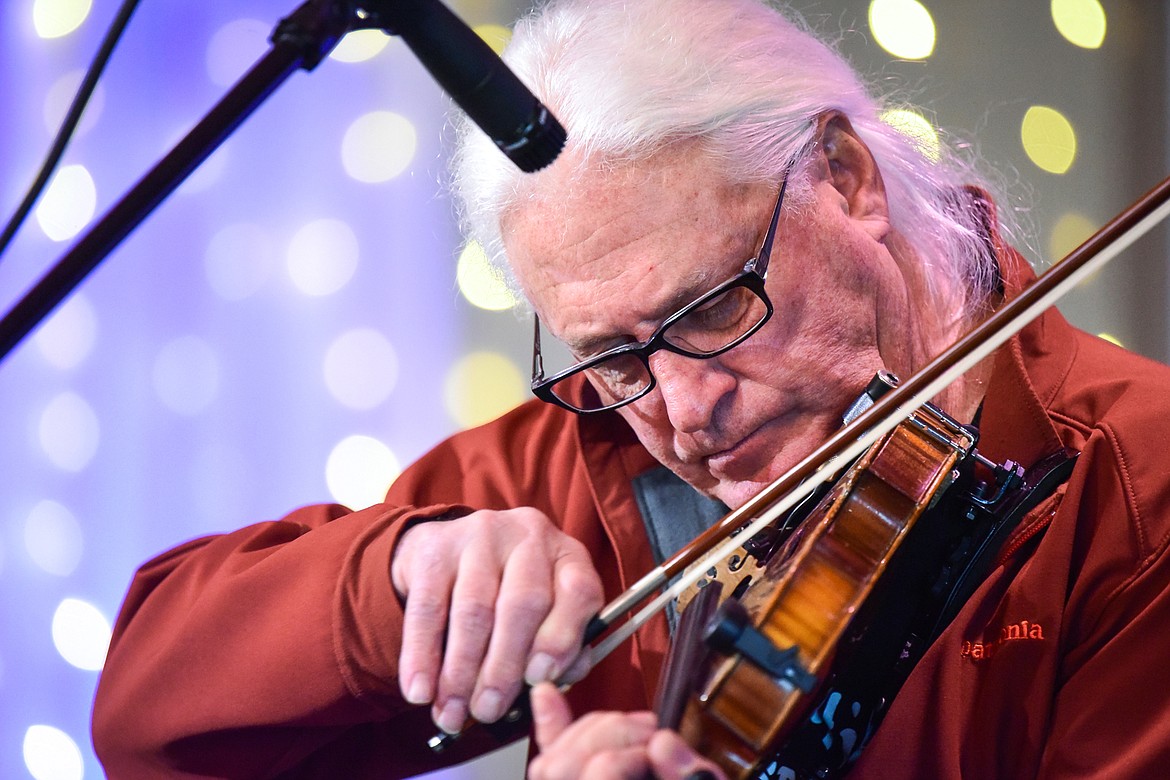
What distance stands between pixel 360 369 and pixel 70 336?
0.54 m

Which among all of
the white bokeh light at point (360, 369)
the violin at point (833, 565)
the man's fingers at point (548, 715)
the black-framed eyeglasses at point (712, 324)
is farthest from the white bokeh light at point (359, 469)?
the man's fingers at point (548, 715)

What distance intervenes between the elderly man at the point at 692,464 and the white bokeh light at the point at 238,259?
0.76 metres

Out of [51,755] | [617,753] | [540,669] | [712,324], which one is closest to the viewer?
[617,753]

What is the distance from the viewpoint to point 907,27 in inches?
74.1

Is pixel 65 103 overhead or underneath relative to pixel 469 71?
overhead

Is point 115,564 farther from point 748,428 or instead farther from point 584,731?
point 584,731

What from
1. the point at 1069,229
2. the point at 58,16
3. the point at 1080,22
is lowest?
the point at 1069,229

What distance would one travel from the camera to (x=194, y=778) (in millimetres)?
1001

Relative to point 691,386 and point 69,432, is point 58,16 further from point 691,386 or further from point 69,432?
point 691,386

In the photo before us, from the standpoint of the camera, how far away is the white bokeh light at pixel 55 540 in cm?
189

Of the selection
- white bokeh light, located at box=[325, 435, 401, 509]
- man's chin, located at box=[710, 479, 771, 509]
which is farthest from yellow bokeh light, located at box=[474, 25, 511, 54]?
man's chin, located at box=[710, 479, 771, 509]

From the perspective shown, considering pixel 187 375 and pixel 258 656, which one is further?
pixel 187 375

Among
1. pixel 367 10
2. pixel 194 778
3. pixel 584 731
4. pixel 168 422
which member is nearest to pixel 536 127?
pixel 367 10

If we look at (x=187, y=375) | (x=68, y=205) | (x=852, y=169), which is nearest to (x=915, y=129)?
(x=852, y=169)
